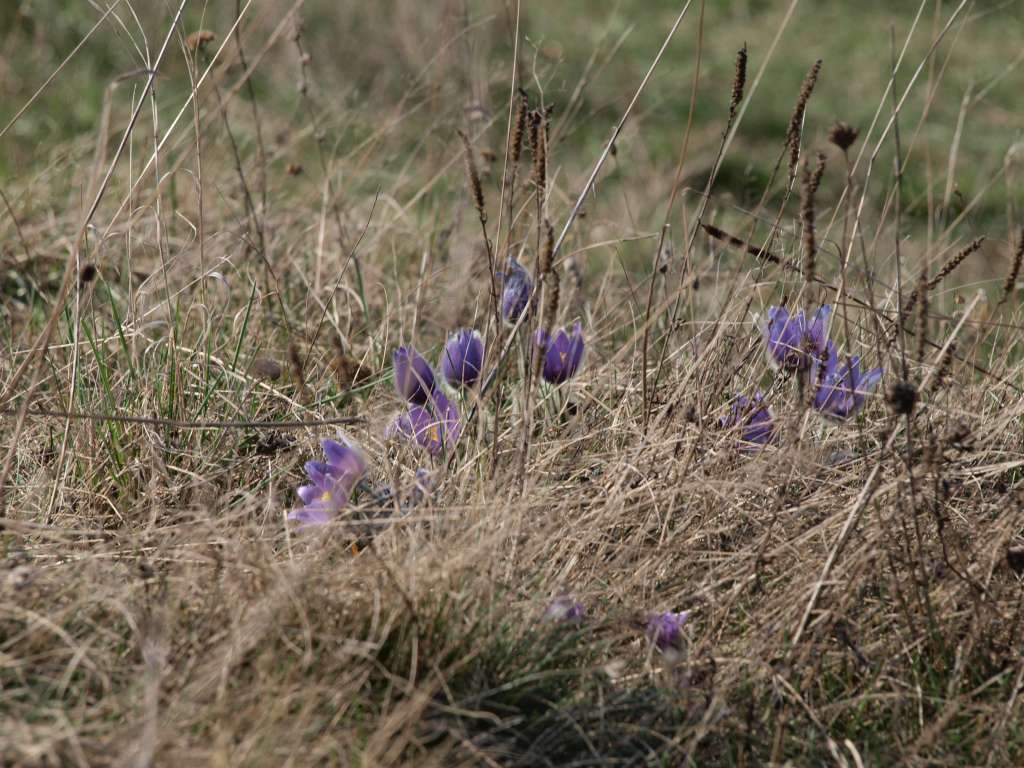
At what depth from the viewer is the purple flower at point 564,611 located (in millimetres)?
1515

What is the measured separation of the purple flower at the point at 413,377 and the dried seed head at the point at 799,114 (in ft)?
2.03

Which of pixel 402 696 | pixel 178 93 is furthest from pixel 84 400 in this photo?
pixel 178 93

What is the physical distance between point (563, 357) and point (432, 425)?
239mm

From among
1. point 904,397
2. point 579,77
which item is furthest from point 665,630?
point 579,77

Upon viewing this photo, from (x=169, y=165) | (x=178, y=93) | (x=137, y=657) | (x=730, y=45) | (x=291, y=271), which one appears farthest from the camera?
(x=730, y=45)

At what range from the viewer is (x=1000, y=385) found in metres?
2.12

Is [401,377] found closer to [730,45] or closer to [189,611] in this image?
[189,611]

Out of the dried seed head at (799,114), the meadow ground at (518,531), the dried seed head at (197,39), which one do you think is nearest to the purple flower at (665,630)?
the meadow ground at (518,531)

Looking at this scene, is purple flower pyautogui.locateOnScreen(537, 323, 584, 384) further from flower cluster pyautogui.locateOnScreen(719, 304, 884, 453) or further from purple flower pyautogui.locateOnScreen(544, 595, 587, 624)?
purple flower pyautogui.locateOnScreen(544, 595, 587, 624)

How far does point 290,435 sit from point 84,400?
1.05 feet

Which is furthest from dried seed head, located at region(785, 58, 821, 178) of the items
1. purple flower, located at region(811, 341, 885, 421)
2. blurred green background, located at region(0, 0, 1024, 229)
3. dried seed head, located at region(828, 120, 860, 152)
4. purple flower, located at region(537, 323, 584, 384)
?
blurred green background, located at region(0, 0, 1024, 229)

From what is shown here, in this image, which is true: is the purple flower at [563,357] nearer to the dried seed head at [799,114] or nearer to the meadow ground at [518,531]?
the meadow ground at [518,531]

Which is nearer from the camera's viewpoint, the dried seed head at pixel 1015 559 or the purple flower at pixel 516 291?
the dried seed head at pixel 1015 559

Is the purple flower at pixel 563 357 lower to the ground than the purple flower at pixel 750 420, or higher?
higher
